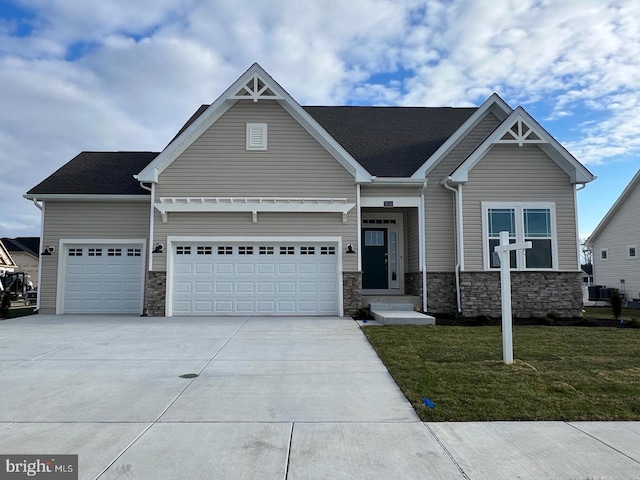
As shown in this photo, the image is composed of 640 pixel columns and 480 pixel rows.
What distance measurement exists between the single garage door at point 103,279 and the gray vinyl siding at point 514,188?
10314 millimetres

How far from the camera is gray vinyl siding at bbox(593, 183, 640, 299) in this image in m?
19.5

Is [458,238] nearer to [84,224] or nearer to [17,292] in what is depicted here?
[84,224]

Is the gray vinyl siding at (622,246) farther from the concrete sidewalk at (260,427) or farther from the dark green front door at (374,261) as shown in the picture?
the concrete sidewalk at (260,427)

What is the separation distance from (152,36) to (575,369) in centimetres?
1215

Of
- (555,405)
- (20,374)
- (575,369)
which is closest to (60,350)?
(20,374)

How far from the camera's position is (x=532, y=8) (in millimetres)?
9211

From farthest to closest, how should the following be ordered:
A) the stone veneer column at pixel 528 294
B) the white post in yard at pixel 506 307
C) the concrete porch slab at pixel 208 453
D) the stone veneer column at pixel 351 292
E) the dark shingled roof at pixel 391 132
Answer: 1. the dark shingled roof at pixel 391 132
2. the stone veneer column at pixel 351 292
3. the stone veneer column at pixel 528 294
4. the white post in yard at pixel 506 307
5. the concrete porch slab at pixel 208 453

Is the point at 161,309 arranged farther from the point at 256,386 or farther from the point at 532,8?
the point at 532,8

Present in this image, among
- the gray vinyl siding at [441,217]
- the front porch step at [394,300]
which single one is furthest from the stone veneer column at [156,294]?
the gray vinyl siding at [441,217]

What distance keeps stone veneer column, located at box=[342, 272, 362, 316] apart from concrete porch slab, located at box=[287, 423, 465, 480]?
324 inches

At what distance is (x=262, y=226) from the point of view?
12547 mm

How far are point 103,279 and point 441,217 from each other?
10892 mm

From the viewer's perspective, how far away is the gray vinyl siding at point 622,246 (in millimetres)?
19531

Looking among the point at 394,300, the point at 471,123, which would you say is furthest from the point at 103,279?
the point at 471,123
